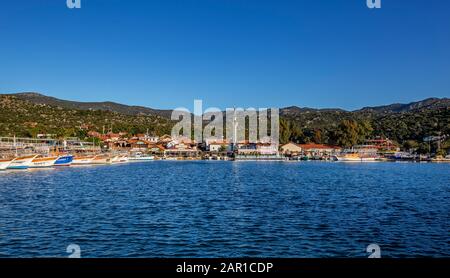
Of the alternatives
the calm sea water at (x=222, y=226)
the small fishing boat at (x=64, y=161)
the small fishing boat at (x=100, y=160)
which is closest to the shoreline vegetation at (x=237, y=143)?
the small fishing boat at (x=100, y=160)

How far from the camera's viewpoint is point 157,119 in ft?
627

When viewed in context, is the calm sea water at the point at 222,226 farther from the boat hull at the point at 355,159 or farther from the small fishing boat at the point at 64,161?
the boat hull at the point at 355,159

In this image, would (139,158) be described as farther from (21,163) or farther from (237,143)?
(21,163)

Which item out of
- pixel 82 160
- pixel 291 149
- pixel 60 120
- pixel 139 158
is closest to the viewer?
pixel 82 160

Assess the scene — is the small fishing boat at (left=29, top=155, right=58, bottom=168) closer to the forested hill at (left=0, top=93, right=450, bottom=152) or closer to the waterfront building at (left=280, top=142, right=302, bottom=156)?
the forested hill at (left=0, top=93, right=450, bottom=152)

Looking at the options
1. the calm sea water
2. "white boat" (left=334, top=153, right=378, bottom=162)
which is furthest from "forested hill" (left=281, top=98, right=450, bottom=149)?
the calm sea water

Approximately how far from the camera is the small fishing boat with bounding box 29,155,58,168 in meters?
62.0

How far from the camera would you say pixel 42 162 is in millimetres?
64562

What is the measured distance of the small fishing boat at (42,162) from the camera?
203 ft

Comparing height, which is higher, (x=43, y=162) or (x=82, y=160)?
(x=43, y=162)

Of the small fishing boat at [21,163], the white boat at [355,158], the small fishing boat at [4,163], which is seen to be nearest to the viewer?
the small fishing boat at [4,163]

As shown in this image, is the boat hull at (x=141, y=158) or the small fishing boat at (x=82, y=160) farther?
the boat hull at (x=141, y=158)

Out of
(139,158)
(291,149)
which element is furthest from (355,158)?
(139,158)
